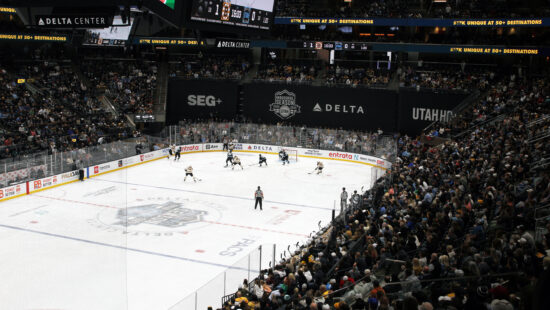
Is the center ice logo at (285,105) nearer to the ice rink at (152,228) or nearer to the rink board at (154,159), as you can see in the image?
the rink board at (154,159)

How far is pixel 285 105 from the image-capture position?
43375 mm

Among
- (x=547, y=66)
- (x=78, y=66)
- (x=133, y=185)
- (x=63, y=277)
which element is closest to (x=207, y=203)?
(x=133, y=185)

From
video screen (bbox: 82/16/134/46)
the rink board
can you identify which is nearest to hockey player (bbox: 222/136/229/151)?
the rink board

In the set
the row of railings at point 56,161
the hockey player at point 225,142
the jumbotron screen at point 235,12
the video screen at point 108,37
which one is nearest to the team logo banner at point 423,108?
the hockey player at point 225,142

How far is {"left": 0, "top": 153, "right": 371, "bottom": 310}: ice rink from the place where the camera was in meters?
6.97

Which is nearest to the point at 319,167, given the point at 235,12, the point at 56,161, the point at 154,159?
the point at 154,159

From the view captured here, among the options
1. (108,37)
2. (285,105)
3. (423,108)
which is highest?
(108,37)

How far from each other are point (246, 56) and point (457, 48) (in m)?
18.2

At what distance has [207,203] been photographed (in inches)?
950

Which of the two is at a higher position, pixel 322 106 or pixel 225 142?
pixel 322 106

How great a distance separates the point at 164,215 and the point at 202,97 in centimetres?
2343

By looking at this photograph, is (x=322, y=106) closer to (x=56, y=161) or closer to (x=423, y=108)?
(x=423, y=108)

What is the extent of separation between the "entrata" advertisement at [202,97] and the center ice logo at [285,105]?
3.49 meters

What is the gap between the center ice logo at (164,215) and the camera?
68.1 feet
